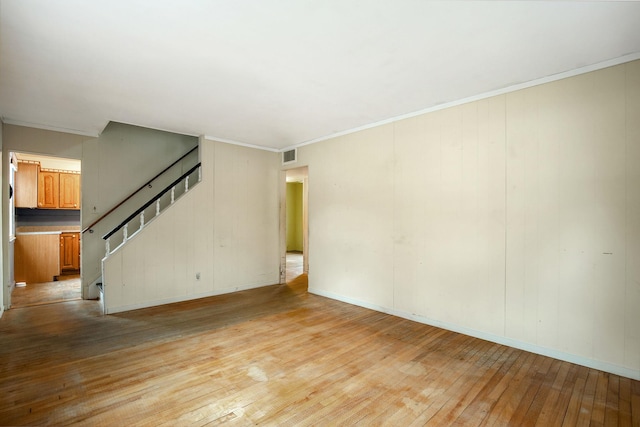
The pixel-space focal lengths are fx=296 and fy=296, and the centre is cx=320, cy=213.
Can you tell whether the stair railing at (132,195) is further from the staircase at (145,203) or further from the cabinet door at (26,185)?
the cabinet door at (26,185)

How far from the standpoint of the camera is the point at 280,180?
6.16 m

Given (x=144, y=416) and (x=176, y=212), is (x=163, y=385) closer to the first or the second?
(x=144, y=416)

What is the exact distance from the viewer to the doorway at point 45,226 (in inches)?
231

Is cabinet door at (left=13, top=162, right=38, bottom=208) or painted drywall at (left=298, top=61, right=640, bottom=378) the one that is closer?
painted drywall at (left=298, top=61, right=640, bottom=378)

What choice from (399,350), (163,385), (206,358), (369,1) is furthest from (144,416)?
(369,1)

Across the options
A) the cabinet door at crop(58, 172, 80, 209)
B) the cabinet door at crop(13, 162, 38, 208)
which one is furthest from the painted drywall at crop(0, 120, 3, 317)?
the cabinet door at crop(58, 172, 80, 209)

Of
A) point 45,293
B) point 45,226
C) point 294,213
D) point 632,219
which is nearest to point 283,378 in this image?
point 632,219

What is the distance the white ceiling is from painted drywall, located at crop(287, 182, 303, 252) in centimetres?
770

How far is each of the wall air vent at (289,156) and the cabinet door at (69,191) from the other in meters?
5.24

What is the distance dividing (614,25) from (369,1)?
6.03 ft

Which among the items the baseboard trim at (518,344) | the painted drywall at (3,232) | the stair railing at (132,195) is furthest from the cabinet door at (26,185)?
the baseboard trim at (518,344)

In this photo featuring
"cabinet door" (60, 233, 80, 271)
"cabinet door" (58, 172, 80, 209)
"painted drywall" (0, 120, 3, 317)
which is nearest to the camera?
"painted drywall" (0, 120, 3, 317)

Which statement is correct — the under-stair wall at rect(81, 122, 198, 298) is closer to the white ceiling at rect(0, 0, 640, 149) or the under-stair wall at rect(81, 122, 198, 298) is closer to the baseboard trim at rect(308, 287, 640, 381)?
the white ceiling at rect(0, 0, 640, 149)

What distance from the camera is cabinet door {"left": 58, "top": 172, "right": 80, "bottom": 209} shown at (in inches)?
274
